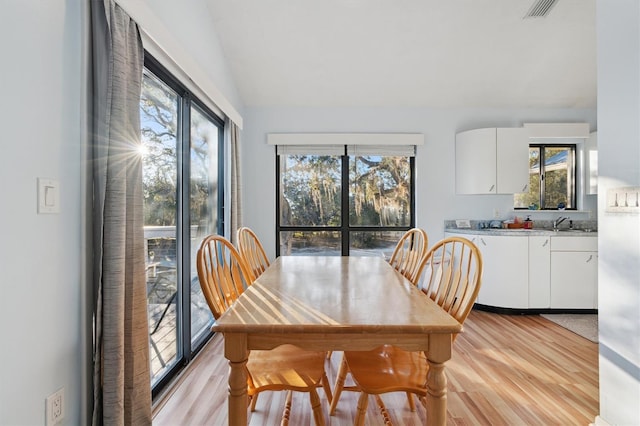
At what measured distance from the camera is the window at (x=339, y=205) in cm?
409

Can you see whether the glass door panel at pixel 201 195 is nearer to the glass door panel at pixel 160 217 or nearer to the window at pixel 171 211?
the window at pixel 171 211

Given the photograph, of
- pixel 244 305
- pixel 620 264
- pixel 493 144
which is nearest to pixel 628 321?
pixel 620 264

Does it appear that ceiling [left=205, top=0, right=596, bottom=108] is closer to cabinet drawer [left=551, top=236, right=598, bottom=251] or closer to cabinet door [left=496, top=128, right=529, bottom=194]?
cabinet door [left=496, top=128, right=529, bottom=194]

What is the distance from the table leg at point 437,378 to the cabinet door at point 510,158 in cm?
316

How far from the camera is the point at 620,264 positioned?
1.57 metres

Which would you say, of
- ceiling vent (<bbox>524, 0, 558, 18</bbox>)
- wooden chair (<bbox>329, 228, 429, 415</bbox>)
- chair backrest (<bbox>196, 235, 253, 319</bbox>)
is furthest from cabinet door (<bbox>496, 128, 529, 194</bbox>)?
chair backrest (<bbox>196, 235, 253, 319</bbox>)

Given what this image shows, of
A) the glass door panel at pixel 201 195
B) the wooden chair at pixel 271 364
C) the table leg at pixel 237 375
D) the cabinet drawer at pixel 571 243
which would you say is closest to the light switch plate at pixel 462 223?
the cabinet drawer at pixel 571 243

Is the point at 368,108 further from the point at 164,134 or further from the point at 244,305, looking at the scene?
the point at 244,305

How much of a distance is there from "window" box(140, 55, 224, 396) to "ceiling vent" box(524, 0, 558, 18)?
279 centimetres

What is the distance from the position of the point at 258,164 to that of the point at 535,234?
3067 mm

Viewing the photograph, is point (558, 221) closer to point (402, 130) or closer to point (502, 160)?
point (502, 160)

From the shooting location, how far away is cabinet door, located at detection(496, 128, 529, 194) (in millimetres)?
3752

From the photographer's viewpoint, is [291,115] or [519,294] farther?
[291,115]

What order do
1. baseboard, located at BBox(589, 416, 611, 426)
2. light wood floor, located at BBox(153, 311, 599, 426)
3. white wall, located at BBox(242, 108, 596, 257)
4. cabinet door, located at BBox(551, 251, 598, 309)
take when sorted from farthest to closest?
white wall, located at BBox(242, 108, 596, 257) < cabinet door, located at BBox(551, 251, 598, 309) < light wood floor, located at BBox(153, 311, 599, 426) < baseboard, located at BBox(589, 416, 611, 426)
